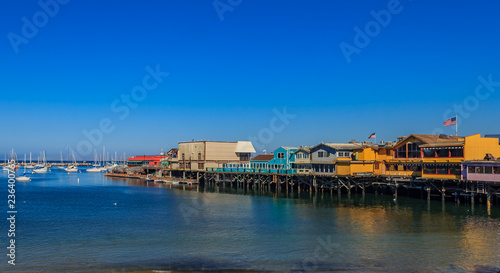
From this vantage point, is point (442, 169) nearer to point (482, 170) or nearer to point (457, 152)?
point (457, 152)

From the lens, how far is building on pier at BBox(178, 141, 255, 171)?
4094 inches

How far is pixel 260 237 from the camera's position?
35.4m

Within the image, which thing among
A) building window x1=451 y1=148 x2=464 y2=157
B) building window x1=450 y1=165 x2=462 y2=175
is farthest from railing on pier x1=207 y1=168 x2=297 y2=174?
building window x1=451 y1=148 x2=464 y2=157

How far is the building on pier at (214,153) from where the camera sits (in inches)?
4094

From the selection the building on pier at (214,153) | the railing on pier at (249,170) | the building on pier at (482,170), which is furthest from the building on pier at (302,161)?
the building on pier at (482,170)

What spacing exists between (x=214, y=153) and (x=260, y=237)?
70.1 meters

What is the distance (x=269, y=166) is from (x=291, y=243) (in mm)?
54118

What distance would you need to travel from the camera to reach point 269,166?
87062mm

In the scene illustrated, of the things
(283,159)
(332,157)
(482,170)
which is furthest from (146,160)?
(482,170)

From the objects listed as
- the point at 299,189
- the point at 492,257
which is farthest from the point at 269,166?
the point at 492,257

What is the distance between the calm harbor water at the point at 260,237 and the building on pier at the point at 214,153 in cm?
4714

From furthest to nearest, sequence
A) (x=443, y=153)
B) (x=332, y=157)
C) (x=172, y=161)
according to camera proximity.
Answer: (x=172, y=161)
(x=332, y=157)
(x=443, y=153)

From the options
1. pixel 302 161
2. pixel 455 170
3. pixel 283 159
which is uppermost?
pixel 283 159

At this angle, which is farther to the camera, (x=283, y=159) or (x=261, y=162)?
(x=261, y=162)
